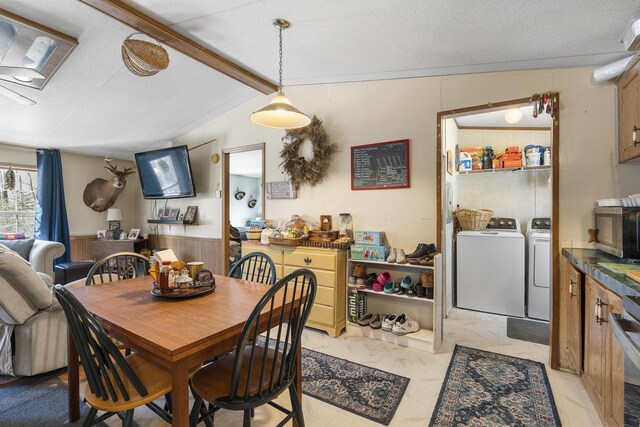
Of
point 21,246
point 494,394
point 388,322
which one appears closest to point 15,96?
point 21,246

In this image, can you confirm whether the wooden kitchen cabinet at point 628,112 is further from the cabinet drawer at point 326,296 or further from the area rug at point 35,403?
the area rug at point 35,403

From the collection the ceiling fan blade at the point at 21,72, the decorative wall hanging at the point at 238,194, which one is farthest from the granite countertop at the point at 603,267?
the decorative wall hanging at the point at 238,194

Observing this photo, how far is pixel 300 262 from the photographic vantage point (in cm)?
315

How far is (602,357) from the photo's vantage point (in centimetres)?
163

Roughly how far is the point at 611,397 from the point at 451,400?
0.80m

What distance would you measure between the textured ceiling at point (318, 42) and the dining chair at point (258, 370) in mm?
1761

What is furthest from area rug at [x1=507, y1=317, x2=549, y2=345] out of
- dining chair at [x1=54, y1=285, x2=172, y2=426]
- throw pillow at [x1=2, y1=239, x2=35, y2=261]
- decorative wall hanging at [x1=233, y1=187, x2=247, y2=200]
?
decorative wall hanging at [x1=233, y1=187, x2=247, y2=200]

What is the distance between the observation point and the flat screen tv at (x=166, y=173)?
14.6 feet

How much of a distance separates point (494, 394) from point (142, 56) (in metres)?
3.13

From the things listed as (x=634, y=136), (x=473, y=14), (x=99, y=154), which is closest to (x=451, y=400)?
(x=634, y=136)

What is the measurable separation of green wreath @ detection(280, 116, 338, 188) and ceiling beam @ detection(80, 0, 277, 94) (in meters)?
0.68

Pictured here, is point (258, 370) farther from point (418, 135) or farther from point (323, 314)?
point (418, 135)

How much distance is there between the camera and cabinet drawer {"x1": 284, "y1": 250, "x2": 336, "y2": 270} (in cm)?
297

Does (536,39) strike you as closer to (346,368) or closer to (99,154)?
(346,368)
